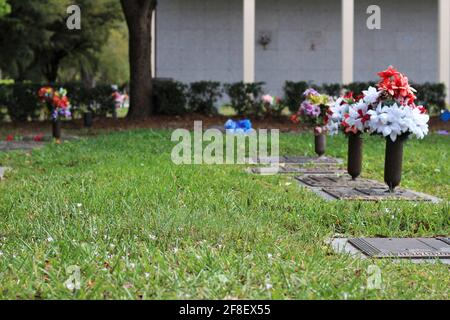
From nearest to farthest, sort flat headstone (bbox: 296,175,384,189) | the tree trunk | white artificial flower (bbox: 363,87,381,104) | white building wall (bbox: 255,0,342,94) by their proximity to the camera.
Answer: white artificial flower (bbox: 363,87,381,104) < flat headstone (bbox: 296,175,384,189) < the tree trunk < white building wall (bbox: 255,0,342,94)

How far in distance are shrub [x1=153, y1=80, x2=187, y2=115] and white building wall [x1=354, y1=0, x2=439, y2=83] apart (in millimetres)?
6213

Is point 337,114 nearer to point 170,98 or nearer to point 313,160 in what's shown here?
point 313,160

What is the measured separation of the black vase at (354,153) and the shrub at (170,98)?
38.4 feet

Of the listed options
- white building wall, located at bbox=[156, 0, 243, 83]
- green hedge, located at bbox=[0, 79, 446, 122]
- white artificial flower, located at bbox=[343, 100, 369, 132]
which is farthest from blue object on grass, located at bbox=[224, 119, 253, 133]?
white artificial flower, located at bbox=[343, 100, 369, 132]

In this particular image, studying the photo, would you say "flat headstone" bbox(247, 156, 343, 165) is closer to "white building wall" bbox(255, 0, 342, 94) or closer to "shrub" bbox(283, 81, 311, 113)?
"shrub" bbox(283, 81, 311, 113)

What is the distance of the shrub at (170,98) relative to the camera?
20531mm

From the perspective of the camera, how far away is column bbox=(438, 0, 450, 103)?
24156 mm

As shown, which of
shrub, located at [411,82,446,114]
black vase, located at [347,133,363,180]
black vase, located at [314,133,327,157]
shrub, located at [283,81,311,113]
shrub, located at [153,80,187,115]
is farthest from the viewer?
shrub, located at [411,82,446,114]

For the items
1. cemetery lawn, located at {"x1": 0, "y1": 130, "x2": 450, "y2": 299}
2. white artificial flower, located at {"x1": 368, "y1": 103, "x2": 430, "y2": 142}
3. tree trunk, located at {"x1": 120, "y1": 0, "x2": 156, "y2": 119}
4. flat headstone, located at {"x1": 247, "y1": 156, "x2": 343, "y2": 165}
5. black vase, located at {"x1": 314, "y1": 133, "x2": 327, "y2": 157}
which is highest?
tree trunk, located at {"x1": 120, "y1": 0, "x2": 156, "y2": 119}

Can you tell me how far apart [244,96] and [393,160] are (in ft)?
42.1

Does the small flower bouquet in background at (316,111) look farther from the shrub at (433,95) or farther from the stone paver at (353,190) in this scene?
the shrub at (433,95)

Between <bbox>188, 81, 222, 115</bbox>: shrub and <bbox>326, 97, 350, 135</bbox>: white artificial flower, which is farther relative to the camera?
<bbox>188, 81, 222, 115</bbox>: shrub

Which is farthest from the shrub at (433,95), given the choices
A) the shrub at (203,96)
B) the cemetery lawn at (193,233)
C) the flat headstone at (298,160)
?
the cemetery lawn at (193,233)
